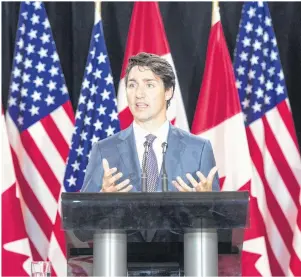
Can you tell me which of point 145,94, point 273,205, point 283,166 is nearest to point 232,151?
point 283,166

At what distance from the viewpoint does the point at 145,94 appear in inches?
141

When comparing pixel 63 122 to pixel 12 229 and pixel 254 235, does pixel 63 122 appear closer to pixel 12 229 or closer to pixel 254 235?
pixel 12 229

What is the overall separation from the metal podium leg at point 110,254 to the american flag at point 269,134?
2999mm

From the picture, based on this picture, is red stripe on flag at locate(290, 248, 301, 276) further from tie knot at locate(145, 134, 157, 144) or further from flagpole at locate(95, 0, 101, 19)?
flagpole at locate(95, 0, 101, 19)

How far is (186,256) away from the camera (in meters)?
2.52

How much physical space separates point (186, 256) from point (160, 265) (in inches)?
8.8

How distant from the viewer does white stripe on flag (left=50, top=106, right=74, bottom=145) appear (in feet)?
18.4

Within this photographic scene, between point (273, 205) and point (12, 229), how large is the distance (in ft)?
6.05

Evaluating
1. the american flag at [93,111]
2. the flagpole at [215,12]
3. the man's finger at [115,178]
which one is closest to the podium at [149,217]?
the man's finger at [115,178]

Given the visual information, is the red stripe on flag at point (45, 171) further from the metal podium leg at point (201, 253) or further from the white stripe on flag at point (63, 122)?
the metal podium leg at point (201, 253)

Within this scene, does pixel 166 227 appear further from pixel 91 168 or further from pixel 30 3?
pixel 30 3

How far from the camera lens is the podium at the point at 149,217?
2.48 meters

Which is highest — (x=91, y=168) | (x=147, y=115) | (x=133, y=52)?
(x=133, y=52)

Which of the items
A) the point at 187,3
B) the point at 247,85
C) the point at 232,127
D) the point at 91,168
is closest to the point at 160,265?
the point at 91,168
